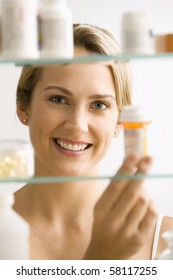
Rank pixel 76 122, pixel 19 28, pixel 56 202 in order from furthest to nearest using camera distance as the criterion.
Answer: pixel 56 202 → pixel 76 122 → pixel 19 28

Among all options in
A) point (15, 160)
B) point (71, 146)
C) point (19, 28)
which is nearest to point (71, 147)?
point (71, 146)

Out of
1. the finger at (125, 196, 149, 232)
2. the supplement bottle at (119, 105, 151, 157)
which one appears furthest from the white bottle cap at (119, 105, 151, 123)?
the finger at (125, 196, 149, 232)

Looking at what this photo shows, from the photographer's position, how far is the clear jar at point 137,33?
860mm

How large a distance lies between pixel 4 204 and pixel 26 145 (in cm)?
10

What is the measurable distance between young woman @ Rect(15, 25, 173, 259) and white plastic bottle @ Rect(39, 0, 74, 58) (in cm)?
14

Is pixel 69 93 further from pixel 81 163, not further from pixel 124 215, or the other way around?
pixel 124 215

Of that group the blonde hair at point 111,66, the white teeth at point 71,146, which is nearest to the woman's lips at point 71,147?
the white teeth at point 71,146

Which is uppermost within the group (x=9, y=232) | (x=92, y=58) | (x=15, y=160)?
(x=92, y=58)

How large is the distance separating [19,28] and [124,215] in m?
0.29

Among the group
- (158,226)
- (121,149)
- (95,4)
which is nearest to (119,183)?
(158,226)

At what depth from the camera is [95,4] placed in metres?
1.59

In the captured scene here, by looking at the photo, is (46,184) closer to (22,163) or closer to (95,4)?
(22,163)

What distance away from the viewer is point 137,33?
0.86 metres

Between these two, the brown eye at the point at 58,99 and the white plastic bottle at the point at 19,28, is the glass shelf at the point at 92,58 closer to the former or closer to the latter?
the white plastic bottle at the point at 19,28
